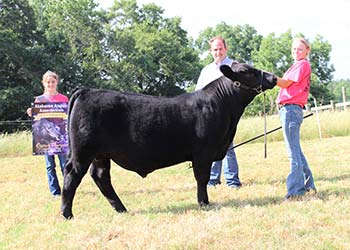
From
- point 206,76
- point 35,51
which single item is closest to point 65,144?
point 206,76

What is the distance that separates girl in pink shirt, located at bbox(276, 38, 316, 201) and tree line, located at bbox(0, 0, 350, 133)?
24211 millimetres

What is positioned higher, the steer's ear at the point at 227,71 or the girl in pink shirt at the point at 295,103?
the steer's ear at the point at 227,71

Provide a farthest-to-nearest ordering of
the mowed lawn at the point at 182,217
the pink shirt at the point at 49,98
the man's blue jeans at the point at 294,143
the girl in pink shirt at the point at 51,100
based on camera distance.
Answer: the pink shirt at the point at 49,98, the girl in pink shirt at the point at 51,100, the man's blue jeans at the point at 294,143, the mowed lawn at the point at 182,217

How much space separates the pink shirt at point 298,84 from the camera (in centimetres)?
577

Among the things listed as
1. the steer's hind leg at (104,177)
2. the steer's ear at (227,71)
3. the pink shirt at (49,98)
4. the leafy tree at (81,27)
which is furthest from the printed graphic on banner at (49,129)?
the leafy tree at (81,27)

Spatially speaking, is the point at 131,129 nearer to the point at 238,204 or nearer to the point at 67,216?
the point at 67,216

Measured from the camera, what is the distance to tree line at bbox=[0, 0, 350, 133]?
109 ft

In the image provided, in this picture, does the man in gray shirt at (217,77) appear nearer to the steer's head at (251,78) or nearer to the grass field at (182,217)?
the grass field at (182,217)

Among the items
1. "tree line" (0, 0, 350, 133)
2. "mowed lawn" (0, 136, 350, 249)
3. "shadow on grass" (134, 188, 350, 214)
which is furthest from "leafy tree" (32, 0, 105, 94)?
"shadow on grass" (134, 188, 350, 214)

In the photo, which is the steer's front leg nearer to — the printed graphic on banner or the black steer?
the black steer

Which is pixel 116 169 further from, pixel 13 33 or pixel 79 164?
pixel 13 33

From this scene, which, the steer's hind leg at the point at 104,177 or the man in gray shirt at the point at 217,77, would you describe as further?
the man in gray shirt at the point at 217,77

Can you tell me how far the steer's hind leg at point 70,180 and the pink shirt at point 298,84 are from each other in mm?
2786

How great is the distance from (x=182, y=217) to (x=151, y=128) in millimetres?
1144
